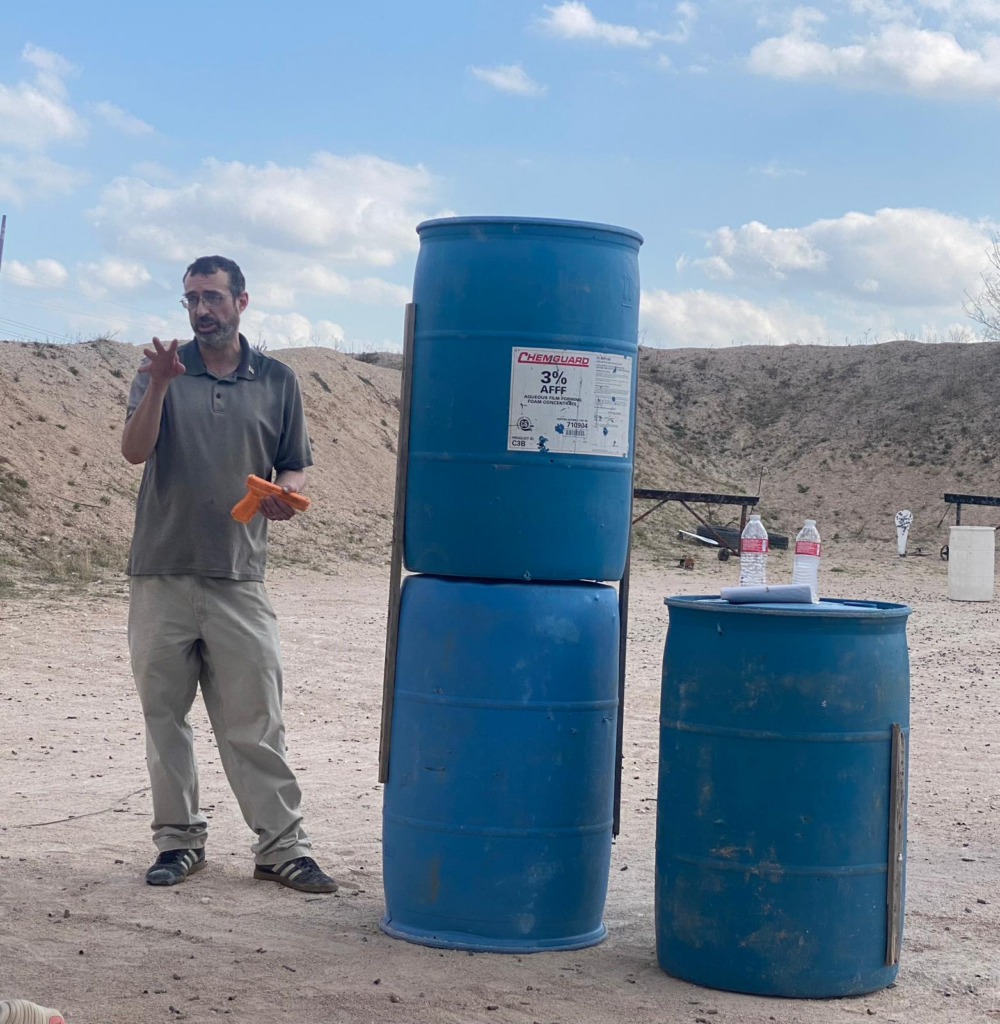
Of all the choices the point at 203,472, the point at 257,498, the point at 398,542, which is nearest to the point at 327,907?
the point at 398,542

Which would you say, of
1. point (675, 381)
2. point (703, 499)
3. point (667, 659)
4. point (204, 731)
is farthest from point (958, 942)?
point (675, 381)

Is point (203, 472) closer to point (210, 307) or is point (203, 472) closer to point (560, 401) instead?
point (210, 307)

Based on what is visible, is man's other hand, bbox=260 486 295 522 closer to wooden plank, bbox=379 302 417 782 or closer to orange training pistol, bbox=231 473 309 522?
orange training pistol, bbox=231 473 309 522

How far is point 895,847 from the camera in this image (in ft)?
12.3

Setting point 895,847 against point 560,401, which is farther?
point 560,401

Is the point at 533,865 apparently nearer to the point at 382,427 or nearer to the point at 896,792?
the point at 896,792

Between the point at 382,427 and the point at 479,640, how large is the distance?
2644 cm

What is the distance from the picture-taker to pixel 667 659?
12.9 ft

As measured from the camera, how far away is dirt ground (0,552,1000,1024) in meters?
3.56

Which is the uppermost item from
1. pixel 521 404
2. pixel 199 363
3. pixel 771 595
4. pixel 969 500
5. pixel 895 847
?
pixel 969 500

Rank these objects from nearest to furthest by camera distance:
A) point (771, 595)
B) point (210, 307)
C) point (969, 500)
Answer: point (771, 595)
point (210, 307)
point (969, 500)

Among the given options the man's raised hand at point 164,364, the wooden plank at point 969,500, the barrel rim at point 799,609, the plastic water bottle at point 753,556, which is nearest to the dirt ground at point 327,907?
the barrel rim at point 799,609

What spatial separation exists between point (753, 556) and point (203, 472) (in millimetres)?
1909

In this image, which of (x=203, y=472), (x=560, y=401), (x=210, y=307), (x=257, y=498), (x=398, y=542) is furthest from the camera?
(x=210, y=307)
